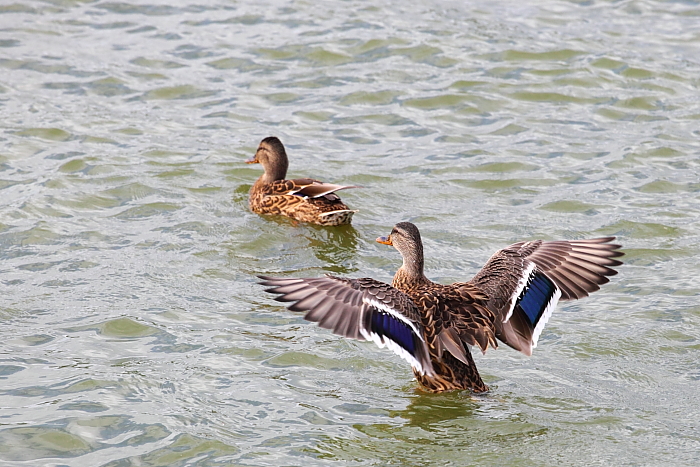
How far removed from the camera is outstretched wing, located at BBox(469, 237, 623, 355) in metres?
6.73

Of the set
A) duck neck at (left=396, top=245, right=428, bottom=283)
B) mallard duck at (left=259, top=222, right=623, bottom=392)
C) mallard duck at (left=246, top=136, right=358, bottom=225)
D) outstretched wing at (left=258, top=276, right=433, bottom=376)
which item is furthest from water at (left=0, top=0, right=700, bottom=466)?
duck neck at (left=396, top=245, right=428, bottom=283)

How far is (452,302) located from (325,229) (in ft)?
10.4

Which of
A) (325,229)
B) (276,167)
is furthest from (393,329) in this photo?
(276,167)

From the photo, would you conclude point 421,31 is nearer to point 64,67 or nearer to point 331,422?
point 64,67

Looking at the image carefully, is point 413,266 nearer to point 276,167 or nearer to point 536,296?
point 536,296

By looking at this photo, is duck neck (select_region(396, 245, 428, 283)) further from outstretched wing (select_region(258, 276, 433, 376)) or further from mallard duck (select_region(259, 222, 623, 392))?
outstretched wing (select_region(258, 276, 433, 376))

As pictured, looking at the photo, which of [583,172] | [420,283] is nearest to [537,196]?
[583,172]

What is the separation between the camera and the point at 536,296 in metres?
6.89

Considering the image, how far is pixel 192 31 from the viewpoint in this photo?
14.3m

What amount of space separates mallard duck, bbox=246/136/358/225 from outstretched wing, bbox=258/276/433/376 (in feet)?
10.8

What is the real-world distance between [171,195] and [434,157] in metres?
3.00

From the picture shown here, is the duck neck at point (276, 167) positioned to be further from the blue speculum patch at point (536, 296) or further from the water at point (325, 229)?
the blue speculum patch at point (536, 296)

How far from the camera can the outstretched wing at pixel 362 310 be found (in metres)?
5.96

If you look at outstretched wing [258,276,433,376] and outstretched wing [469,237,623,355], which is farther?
outstretched wing [469,237,623,355]
